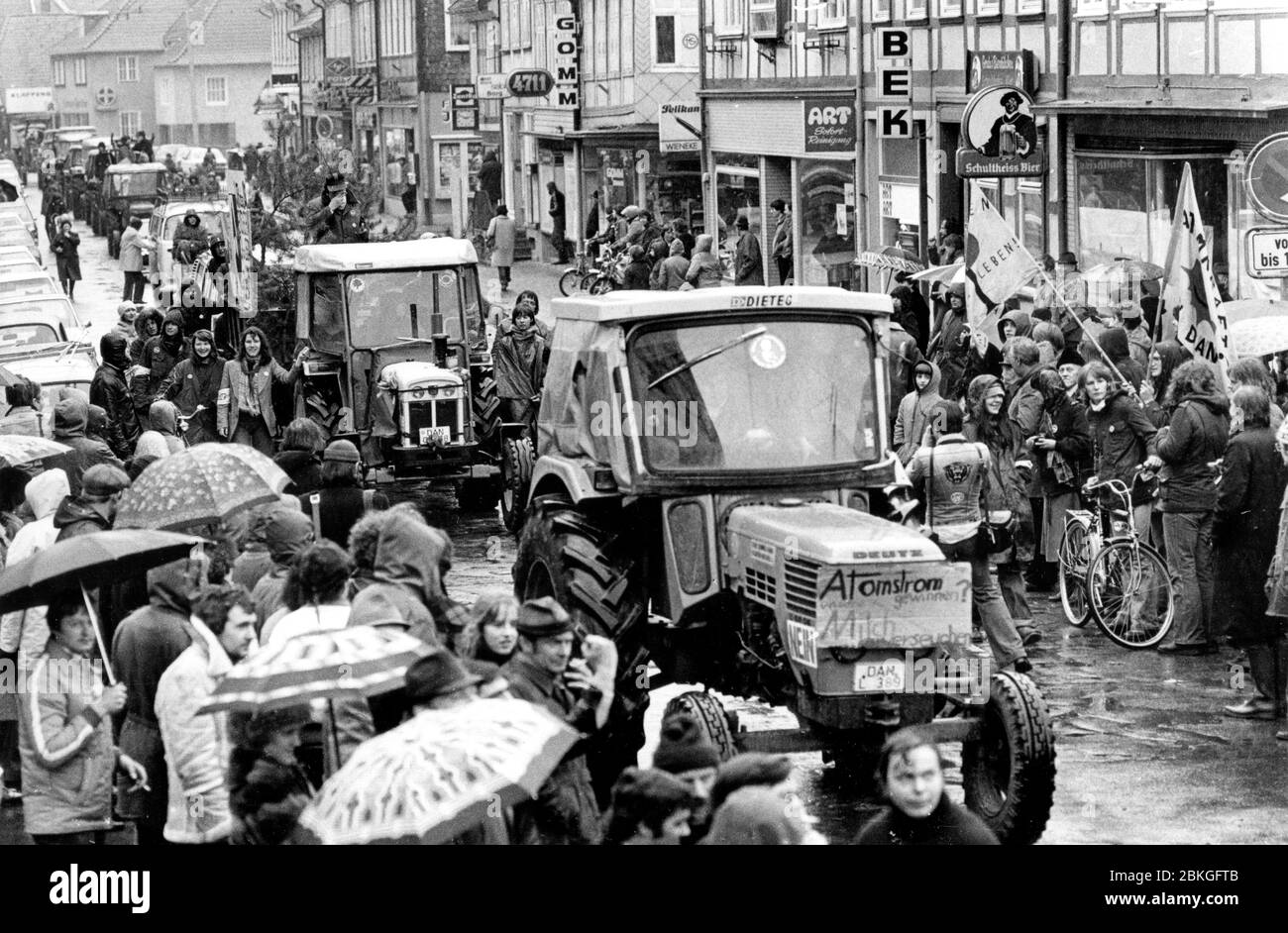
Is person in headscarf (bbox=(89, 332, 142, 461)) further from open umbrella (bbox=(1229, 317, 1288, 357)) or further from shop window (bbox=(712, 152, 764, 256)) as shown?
shop window (bbox=(712, 152, 764, 256))

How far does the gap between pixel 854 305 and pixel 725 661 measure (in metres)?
1.80

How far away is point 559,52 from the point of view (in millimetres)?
52531

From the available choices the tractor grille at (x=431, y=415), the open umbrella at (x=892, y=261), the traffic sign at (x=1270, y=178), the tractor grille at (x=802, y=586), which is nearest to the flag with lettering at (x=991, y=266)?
the traffic sign at (x=1270, y=178)

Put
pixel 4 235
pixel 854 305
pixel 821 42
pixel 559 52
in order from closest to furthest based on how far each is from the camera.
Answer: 1. pixel 854 305
2. pixel 821 42
3. pixel 4 235
4. pixel 559 52

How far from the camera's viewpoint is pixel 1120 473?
50.8 feet

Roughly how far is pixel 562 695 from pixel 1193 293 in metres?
10.1

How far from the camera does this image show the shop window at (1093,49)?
26.6 meters

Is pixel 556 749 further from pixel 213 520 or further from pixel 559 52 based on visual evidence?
pixel 559 52

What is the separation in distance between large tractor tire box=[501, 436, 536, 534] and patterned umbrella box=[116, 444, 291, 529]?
6.53 meters

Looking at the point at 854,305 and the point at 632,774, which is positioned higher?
the point at 854,305

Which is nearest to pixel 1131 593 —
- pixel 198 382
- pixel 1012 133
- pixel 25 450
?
pixel 25 450

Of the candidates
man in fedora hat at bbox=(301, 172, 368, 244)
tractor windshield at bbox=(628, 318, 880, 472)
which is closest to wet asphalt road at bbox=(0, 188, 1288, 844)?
tractor windshield at bbox=(628, 318, 880, 472)

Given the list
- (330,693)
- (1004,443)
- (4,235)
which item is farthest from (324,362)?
(4,235)

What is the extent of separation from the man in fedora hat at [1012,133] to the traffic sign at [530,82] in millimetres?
24926
